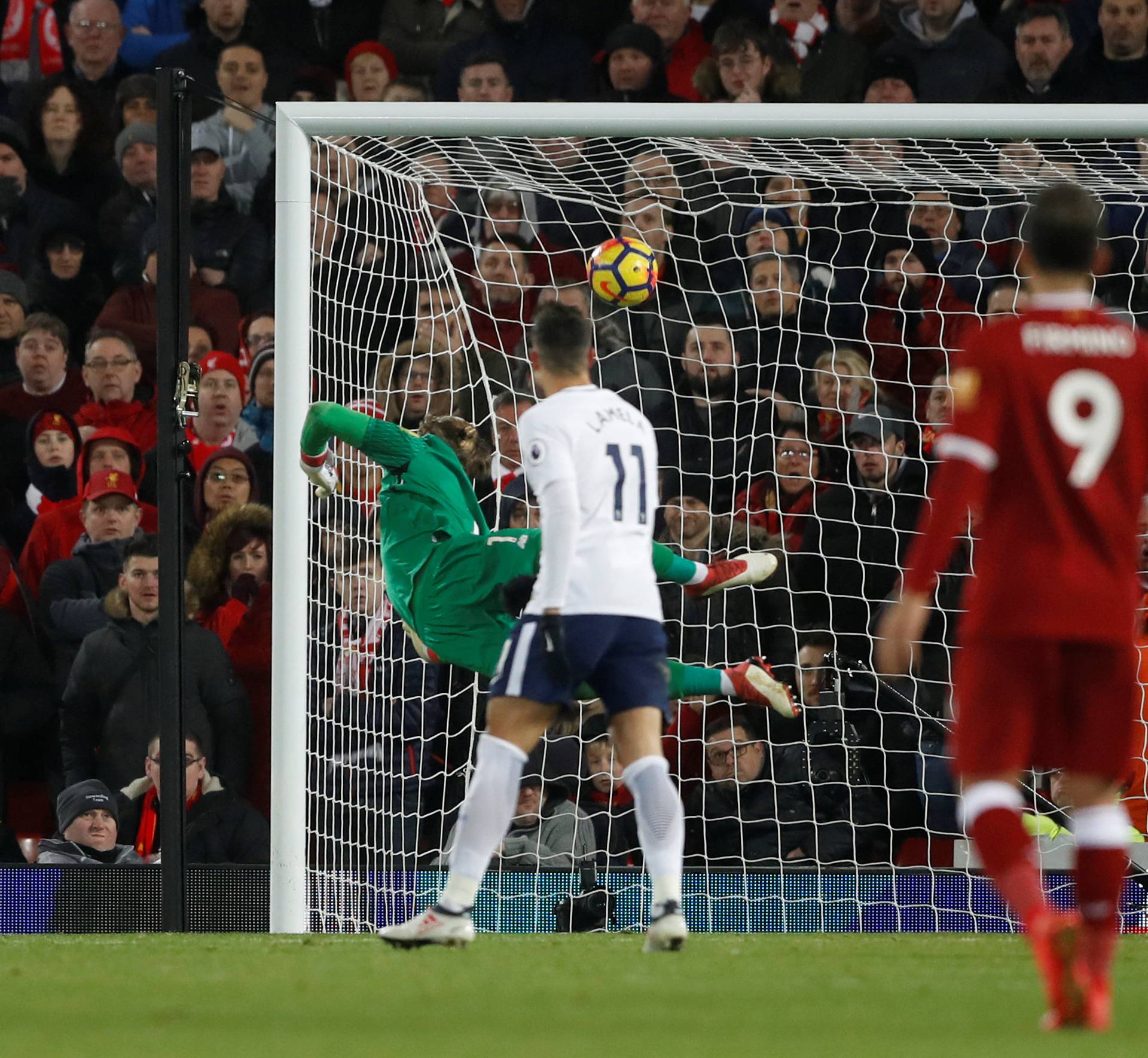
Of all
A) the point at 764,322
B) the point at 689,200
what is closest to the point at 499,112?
the point at 689,200

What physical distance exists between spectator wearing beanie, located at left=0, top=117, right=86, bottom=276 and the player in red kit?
24.1 feet

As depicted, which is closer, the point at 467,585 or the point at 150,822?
the point at 467,585

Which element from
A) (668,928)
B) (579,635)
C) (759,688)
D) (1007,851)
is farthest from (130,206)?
(1007,851)

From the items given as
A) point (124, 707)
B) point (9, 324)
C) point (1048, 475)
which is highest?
point (9, 324)

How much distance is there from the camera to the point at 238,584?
8.95m

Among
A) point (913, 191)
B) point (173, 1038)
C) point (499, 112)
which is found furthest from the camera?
point (913, 191)

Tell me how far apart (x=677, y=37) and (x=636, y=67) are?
1.28 feet

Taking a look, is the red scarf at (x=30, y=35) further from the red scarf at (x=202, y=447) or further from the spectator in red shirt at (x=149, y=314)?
the red scarf at (x=202, y=447)

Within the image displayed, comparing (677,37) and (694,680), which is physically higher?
(677,37)

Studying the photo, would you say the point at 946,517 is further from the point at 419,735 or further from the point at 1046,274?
the point at 419,735

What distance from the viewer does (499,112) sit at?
714 centimetres

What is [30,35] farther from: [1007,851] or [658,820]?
[1007,851]

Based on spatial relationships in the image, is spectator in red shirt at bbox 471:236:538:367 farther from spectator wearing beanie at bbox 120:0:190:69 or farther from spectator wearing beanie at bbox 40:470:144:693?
spectator wearing beanie at bbox 120:0:190:69

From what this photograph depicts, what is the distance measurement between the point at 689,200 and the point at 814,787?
2.66 metres
